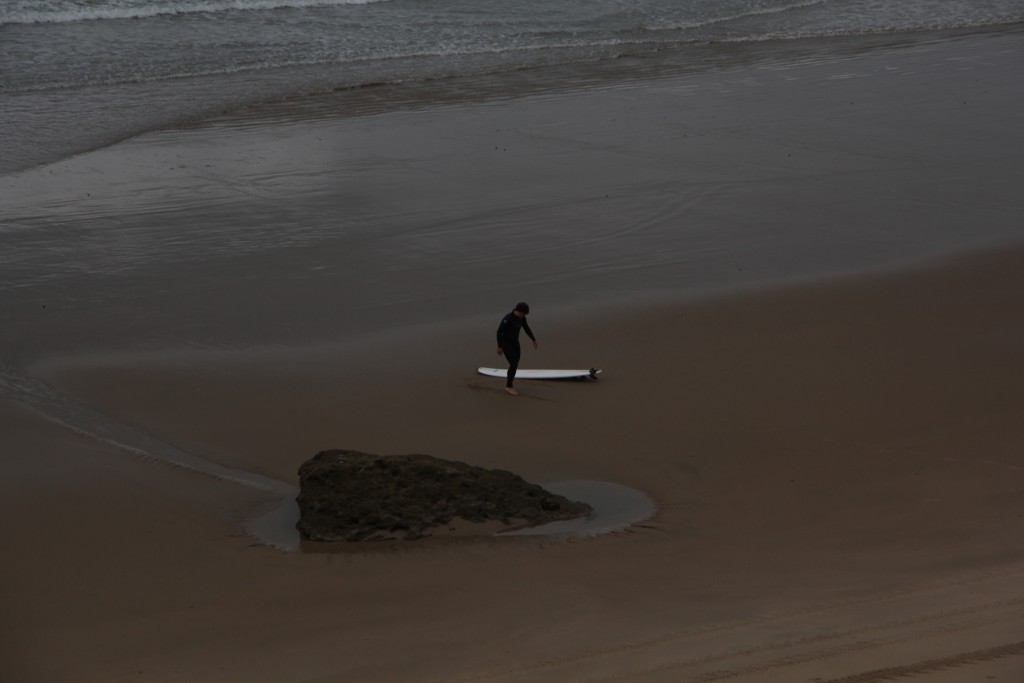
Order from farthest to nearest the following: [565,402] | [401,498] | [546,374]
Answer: [546,374]
[565,402]
[401,498]

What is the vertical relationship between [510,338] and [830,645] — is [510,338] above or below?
above

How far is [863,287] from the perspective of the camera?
12102 millimetres

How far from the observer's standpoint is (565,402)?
32.8 feet

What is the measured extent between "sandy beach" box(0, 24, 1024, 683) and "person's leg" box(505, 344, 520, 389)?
0.22m

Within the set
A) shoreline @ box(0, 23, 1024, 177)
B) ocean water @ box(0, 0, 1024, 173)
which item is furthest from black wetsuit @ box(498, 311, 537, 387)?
ocean water @ box(0, 0, 1024, 173)

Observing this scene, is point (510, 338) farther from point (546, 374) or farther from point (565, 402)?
point (565, 402)

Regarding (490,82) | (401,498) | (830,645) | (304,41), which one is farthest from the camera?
(304,41)

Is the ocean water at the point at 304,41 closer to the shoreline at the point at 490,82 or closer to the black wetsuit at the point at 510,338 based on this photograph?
the shoreline at the point at 490,82

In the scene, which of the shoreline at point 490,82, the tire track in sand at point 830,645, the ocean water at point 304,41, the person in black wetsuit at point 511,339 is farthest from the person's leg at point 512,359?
the ocean water at point 304,41

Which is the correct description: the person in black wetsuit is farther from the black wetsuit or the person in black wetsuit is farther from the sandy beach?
the sandy beach

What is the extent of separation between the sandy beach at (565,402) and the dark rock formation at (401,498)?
22cm

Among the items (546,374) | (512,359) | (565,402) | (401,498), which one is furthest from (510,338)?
(401,498)

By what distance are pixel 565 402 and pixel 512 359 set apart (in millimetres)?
611

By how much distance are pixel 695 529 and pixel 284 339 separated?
4997 mm
